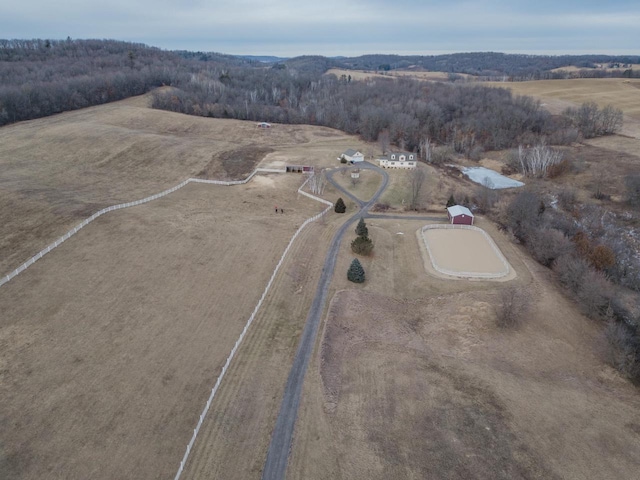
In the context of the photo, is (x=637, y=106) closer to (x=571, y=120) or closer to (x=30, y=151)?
(x=571, y=120)

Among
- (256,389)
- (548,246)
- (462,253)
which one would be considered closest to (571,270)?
(548,246)

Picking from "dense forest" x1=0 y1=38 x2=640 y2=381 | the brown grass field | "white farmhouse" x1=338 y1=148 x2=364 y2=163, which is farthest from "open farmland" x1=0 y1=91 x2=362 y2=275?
"dense forest" x1=0 y1=38 x2=640 y2=381

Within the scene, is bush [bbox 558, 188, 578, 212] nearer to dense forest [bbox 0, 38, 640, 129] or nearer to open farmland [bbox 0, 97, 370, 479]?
dense forest [bbox 0, 38, 640, 129]

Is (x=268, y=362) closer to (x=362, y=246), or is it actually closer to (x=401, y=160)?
(x=362, y=246)

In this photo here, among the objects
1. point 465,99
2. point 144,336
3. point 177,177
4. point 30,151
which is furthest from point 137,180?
point 465,99

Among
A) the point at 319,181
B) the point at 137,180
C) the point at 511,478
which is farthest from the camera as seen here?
the point at 137,180

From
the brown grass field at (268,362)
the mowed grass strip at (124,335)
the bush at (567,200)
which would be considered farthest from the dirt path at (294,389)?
the bush at (567,200)

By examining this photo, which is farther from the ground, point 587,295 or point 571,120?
point 571,120
